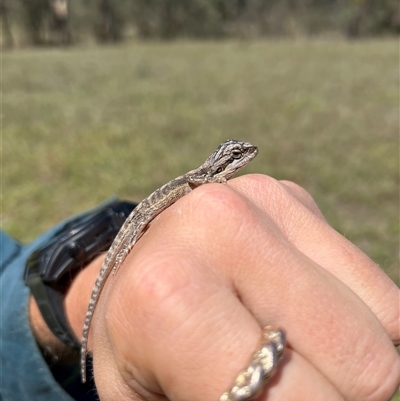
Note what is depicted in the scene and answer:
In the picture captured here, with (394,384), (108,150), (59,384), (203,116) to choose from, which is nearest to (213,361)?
(394,384)

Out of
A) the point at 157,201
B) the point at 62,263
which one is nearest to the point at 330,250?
the point at 157,201

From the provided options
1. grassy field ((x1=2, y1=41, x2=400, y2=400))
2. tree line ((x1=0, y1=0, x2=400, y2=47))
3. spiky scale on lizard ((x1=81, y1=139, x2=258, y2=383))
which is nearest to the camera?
spiky scale on lizard ((x1=81, y1=139, x2=258, y2=383))

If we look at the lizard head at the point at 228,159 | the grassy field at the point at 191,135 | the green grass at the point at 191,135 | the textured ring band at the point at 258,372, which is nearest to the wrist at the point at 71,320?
the lizard head at the point at 228,159

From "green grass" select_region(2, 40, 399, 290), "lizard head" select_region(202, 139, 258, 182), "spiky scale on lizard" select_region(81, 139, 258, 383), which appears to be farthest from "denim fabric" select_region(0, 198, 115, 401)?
"green grass" select_region(2, 40, 399, 290)

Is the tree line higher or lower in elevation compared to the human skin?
higher

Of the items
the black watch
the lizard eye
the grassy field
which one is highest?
the lizard eye

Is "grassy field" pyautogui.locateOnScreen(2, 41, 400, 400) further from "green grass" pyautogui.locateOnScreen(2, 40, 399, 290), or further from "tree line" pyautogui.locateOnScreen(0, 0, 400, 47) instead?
"tree line" pyautogui.locateOnScreen(0, 0, 400, 47)
